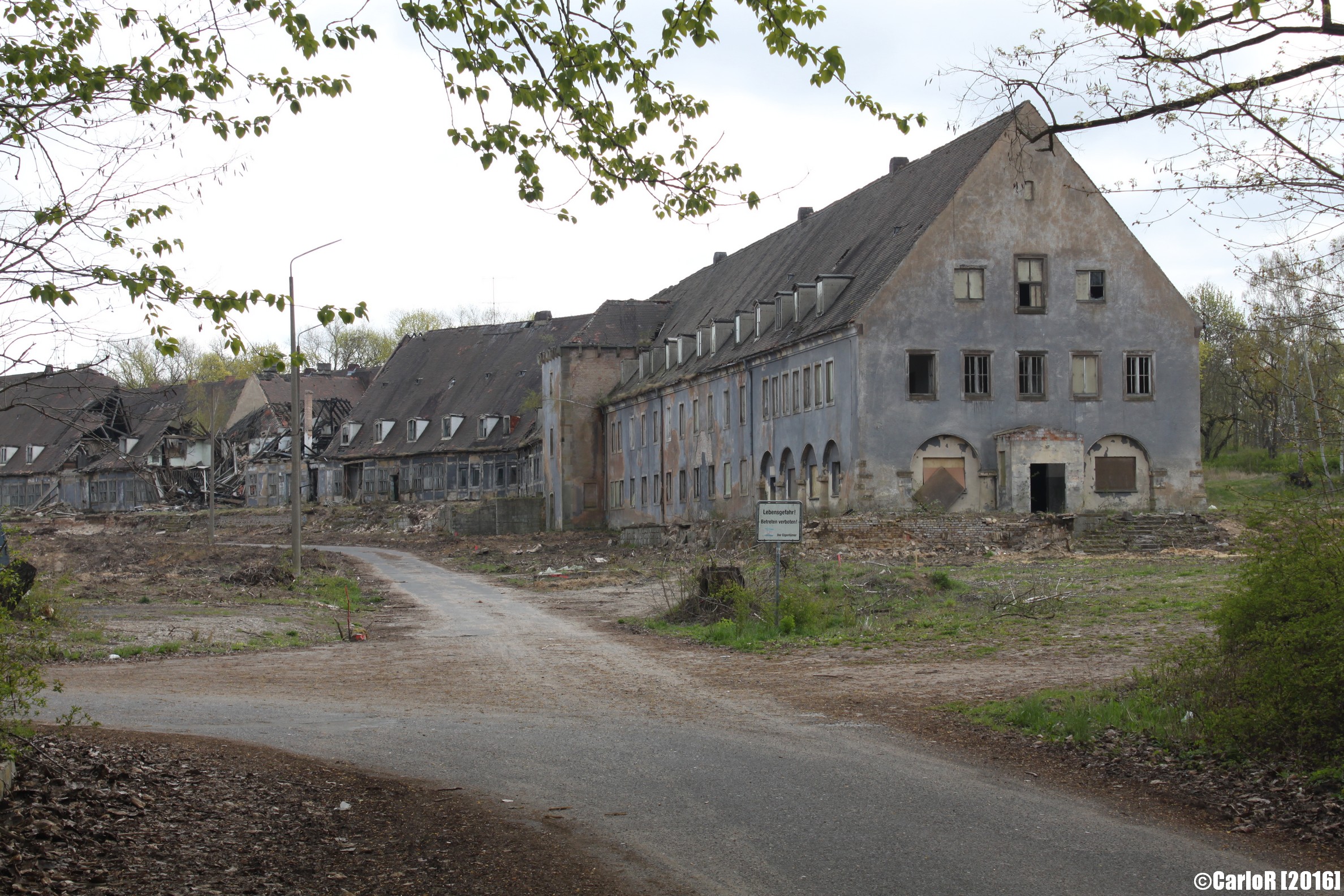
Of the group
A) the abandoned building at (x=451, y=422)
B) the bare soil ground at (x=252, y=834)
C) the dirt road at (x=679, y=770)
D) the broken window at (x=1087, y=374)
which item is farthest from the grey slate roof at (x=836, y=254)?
→ the bare soil ground at (x=252, y=834)

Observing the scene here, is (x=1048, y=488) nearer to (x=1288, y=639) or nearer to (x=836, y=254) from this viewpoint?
(x=836, y=254)

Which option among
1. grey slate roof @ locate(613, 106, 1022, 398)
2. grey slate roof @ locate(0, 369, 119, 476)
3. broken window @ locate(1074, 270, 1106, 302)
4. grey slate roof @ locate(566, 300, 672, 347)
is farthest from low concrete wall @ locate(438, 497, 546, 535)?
grey slate roof @ locate(0, 369, 119, 476)

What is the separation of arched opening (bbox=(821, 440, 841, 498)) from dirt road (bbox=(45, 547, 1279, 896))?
76.8ft

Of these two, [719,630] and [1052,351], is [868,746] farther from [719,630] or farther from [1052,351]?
[1052,351]

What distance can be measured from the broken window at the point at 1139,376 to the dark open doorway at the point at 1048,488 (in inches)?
157

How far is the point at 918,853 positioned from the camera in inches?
304

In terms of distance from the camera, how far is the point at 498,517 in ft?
216

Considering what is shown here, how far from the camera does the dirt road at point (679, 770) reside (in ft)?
24.4

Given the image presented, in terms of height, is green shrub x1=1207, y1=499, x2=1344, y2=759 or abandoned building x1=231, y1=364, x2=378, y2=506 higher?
abandoned building x1=231, y1=364, x2=378, y2=506

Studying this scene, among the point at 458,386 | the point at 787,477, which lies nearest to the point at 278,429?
the point at 458,386

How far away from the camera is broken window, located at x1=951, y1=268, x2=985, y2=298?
134 ft

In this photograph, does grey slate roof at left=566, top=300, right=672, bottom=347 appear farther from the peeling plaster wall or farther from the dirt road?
the dirt road

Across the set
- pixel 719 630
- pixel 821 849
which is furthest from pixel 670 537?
pixel 821 849

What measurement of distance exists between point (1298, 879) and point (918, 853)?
2.08m
